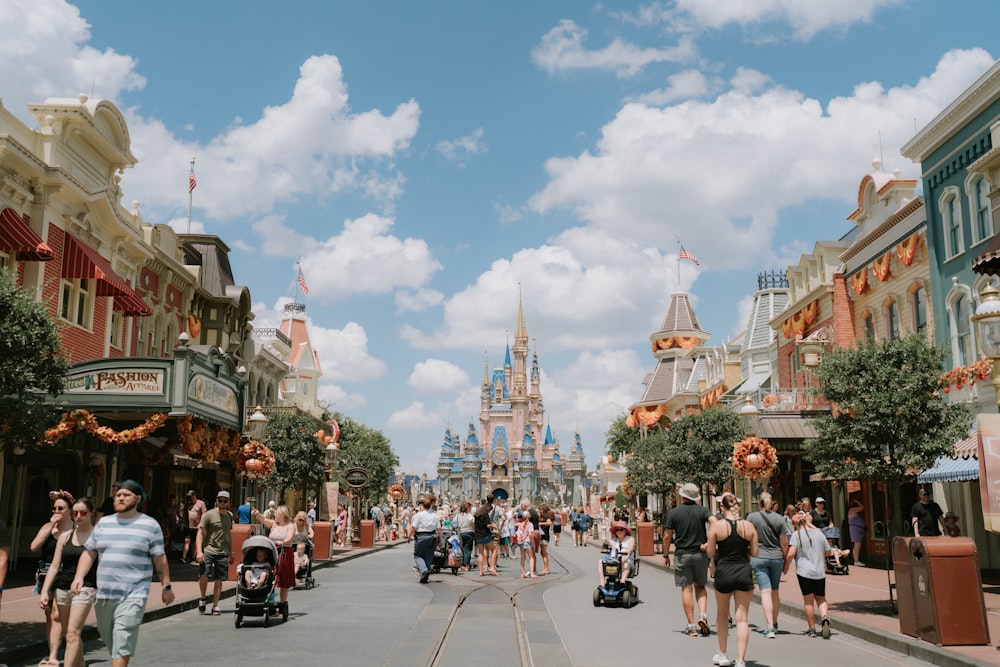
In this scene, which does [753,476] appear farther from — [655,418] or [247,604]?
Result: [655,418]

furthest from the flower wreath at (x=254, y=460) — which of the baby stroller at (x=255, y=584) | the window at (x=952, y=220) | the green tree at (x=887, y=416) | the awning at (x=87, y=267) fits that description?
the window at (x=952, y=220)

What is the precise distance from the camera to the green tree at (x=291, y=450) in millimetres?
30188

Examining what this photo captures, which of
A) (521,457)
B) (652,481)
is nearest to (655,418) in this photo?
(652,481)

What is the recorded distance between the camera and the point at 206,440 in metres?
19.8

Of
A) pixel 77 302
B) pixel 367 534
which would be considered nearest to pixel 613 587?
pixel 77 302

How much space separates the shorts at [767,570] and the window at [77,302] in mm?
17105

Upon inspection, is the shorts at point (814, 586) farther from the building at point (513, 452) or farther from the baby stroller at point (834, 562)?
the building at point (513, 452)

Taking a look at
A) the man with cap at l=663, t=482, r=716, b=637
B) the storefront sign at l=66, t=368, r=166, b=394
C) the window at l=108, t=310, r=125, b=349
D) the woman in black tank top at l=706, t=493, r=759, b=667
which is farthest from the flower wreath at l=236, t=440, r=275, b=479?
the woman in black tank top at l=706, t=493, r=759, b=667

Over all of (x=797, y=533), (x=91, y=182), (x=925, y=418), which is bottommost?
(x=797, y=533)

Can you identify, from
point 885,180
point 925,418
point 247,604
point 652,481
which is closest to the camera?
point 247,604

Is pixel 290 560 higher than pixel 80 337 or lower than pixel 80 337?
lower

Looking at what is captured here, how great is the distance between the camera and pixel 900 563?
11391 mm

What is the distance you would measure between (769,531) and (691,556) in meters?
1.04

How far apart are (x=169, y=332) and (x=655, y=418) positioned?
119 ft
